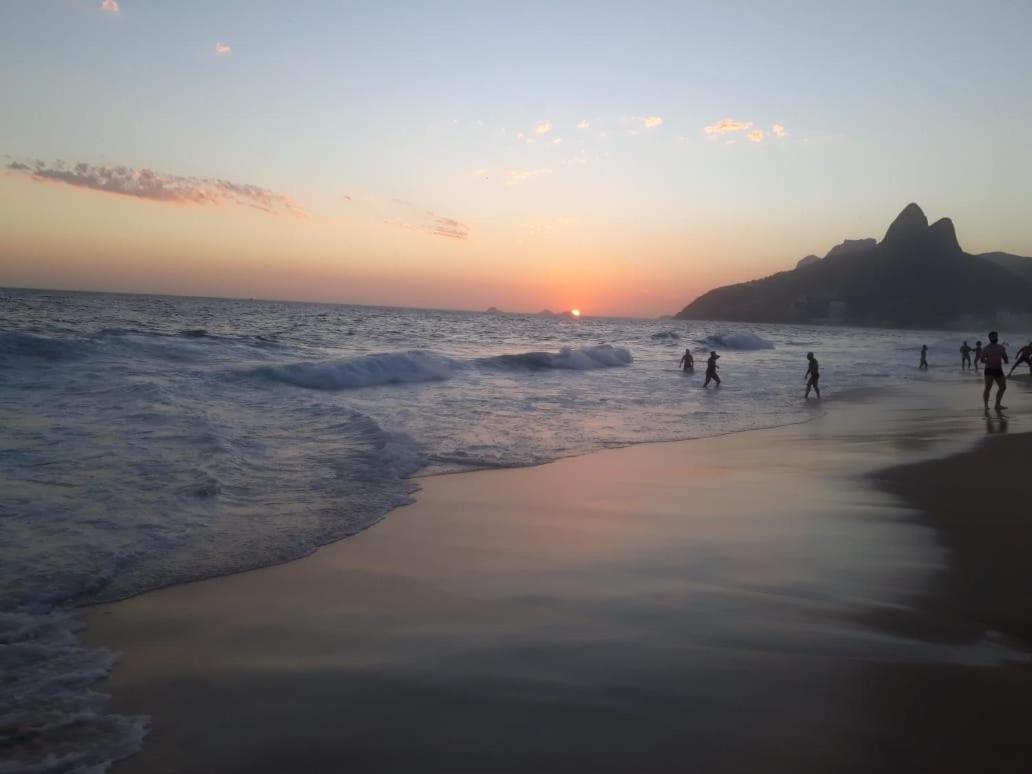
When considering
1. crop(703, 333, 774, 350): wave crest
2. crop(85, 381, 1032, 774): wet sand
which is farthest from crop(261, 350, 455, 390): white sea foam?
crop(703, 333, 774, 350): wave crest

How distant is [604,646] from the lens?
4.41m

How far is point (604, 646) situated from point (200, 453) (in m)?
8.47

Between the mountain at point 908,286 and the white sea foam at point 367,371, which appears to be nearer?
the white sea foam at point 367,371

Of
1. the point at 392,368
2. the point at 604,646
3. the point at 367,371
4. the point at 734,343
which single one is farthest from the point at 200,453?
the point at 734,343

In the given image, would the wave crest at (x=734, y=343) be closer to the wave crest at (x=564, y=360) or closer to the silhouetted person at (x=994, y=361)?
the wave crest at (x=564, y=360)

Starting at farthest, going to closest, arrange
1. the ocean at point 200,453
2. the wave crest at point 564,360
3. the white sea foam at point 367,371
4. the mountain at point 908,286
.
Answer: the mountain at point 908,286 → the wave crest at point 564,360 → the white sea foam at point 367,371 → the ocean at point 200,453

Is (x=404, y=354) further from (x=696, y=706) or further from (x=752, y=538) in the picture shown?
(x=696, y=706)

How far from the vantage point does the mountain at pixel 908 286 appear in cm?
15912

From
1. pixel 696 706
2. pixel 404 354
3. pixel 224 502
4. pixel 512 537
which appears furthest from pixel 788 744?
pixel 404 354

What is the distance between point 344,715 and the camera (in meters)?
3.62

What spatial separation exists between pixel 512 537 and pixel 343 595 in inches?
83.2

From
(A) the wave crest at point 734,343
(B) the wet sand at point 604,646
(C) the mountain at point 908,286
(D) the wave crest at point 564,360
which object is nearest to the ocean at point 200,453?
(B) the wet sand at point 604,646

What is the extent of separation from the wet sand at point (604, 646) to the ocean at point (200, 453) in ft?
1.26

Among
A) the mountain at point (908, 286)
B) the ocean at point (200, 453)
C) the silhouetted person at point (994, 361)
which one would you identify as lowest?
the ocean at point (200, 453)
